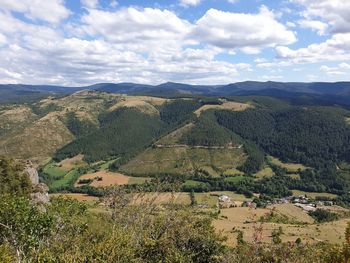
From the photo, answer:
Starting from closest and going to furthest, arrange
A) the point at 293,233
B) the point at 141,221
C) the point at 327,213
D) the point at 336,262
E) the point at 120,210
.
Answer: the point at 336,262 → the point at 141,221 → the point at 120,210 → the point at 293,233 → the point at 327,213

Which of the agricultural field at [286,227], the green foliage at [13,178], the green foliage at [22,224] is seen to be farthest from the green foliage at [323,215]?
the green foliage at [22,224]

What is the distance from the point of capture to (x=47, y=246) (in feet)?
153

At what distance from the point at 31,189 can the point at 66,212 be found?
1733 inches

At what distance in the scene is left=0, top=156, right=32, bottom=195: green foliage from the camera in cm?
9198

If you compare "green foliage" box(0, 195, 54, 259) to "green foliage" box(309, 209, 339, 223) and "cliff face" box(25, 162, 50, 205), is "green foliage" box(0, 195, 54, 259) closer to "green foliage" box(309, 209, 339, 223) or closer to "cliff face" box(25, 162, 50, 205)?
"cliff face" box(25, 162, 50, 205)

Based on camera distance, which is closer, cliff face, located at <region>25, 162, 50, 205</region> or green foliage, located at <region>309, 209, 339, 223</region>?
cliff face, located at <region>25, 162, 50, 205</region>

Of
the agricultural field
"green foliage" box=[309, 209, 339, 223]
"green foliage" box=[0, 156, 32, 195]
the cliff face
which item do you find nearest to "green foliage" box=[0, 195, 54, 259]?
the cliff face

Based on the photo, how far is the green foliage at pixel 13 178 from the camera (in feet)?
302

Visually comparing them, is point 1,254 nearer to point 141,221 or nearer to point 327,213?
point 141,221

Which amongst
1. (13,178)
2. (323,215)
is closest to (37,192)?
(13,178)

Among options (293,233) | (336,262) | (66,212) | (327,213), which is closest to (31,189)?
(66,212)

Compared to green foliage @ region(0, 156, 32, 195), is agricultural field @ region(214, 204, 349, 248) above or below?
below

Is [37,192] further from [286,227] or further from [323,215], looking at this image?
[323,215]

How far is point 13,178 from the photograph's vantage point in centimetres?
9694
